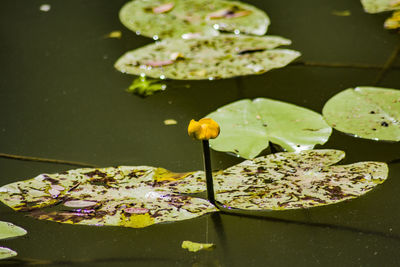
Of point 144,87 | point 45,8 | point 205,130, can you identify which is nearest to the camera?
→ point 205,130

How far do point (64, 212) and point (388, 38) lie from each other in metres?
1.16

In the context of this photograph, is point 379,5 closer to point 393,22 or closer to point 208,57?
point 393,22

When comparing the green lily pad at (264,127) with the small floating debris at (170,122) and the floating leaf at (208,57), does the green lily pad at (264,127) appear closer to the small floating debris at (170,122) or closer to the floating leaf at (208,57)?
the small floating debris at (170,122)

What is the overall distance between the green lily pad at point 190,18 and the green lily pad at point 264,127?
487mm

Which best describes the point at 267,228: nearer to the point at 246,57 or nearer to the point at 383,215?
the point at 383,215

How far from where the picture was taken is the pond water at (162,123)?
941 mm

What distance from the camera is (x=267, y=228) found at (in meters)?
0.97

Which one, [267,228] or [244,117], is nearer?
[267,228]

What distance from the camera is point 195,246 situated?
943 mm

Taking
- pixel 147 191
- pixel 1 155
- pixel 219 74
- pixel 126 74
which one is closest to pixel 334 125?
pixel 219 74

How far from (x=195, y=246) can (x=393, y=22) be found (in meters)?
1.16

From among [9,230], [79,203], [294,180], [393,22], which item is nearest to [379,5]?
[393,22]

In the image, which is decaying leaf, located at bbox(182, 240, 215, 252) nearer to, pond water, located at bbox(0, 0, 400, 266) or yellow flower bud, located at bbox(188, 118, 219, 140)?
pond water, located at bbox(0, 0, 400, 266)

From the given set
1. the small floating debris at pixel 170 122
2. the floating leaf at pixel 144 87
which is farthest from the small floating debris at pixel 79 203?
the floating leaf at pixel 144 87
